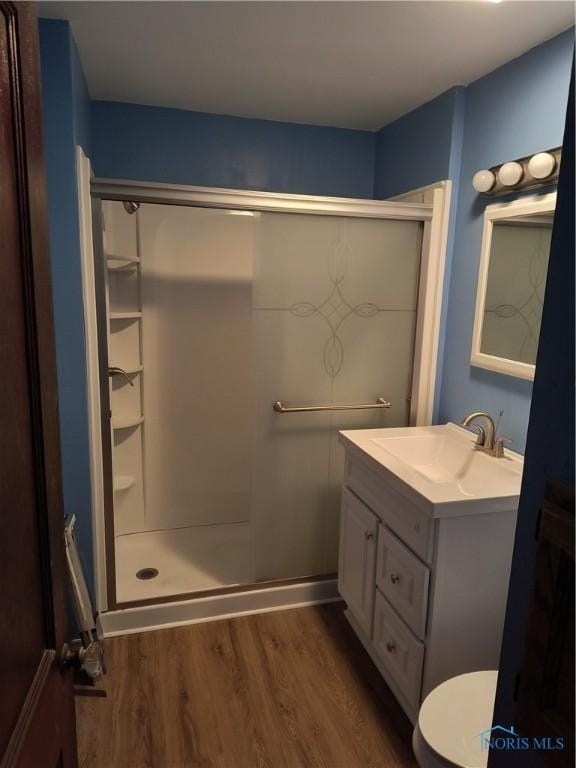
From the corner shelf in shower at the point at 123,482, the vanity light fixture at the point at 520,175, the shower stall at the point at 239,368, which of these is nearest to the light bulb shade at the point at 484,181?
the vanity light fixture at the point at 520,175

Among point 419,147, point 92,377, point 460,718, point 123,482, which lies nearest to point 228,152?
point 419,147

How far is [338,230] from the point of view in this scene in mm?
2322

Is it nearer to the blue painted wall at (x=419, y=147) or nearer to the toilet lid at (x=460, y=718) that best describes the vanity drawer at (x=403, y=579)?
the toilet lid at (x=460, y=718)

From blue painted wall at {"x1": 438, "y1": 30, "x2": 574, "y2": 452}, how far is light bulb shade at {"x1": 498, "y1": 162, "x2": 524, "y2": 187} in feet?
0.26

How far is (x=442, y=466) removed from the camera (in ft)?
6.98

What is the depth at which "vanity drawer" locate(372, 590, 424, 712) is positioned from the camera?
175 centimetres

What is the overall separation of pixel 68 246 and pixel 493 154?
1.67 m

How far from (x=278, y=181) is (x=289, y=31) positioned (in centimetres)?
104

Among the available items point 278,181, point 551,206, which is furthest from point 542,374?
point 278,181

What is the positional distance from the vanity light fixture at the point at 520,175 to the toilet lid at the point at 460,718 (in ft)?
5.30

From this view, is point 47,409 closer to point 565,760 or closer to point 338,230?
point 565,760

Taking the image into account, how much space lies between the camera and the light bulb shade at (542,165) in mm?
1729

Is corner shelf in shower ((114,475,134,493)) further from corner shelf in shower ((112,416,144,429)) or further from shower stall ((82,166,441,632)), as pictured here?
corner shelf in shower ((112,416,144,429))

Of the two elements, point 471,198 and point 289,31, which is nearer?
point 289,31
